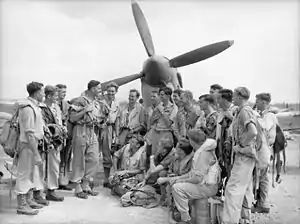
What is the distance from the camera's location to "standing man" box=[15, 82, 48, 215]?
454 centimetres

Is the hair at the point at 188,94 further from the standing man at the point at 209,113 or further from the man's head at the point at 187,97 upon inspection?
the standing man at the point at 209,113

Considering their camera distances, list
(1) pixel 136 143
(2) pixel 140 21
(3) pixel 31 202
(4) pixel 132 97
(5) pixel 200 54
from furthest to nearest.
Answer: (2) pixel 140 21 < (5) pixel 200 54 < (4) pixel 132 97 < (1) pixel 136 143 < (3) pixel 31 202

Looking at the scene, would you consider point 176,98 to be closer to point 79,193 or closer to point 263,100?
point 263,100

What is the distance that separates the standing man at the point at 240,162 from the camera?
3.89 metres

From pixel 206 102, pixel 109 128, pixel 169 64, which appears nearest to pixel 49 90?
pixel 109 128

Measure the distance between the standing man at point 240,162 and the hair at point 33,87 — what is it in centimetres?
258

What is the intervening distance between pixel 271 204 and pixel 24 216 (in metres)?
3.65

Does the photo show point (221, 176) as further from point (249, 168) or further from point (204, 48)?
point (204, 48)

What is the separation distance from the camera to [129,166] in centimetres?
605

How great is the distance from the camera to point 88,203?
5.38m

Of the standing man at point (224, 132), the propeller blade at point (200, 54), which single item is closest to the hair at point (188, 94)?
the standing man at point (224, 132)

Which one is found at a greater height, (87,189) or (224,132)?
(224,132)

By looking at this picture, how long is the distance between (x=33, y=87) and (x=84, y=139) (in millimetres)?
1361

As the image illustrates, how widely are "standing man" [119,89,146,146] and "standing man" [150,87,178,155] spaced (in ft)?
2.76
